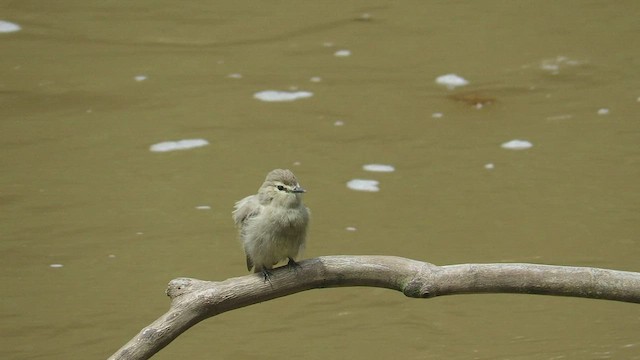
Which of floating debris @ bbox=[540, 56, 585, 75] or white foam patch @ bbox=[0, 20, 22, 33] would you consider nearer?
floating debris @ bbox=[540, 56, 585, 75]

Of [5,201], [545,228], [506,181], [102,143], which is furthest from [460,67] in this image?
[5,201]

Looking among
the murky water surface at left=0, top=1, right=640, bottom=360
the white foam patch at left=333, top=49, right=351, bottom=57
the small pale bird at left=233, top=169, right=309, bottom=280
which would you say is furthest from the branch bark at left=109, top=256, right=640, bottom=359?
the white foam patch at left=333, top=49, right=351, bottom=57

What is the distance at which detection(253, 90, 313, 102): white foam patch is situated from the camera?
21.3ft

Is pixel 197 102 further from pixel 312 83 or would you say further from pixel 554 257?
pixel 554 257

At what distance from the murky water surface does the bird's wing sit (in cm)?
121

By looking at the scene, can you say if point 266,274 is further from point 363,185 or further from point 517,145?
point 517,145

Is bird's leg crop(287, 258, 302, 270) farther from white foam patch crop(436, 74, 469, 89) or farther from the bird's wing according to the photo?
white foam patch crop(436, 74, 469, 89)

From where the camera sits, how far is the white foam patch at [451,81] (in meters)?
→ 6.70

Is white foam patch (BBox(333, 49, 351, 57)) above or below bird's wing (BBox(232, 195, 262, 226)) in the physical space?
below

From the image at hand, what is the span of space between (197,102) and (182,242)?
4.25ft

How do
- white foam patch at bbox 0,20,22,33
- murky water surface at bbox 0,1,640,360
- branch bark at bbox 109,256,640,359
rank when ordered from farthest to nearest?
1. white foam patch at bbox 0,20,22,33
2. murky water surface at bbox 0,1,640,360
3. branch bark at bbox 109,256,640,359

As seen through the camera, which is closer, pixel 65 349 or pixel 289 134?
pixel 65 349

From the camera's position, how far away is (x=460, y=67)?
22.4 ft

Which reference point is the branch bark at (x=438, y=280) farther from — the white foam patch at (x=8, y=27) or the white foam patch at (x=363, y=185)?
the white foam patch at (x=8, y=27)
